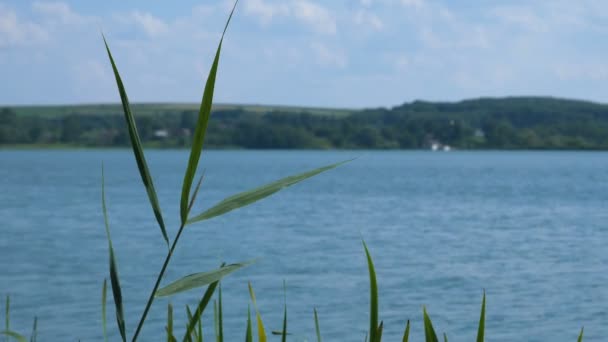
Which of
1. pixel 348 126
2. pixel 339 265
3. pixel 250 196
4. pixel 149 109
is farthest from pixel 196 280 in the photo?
pixel 149 109

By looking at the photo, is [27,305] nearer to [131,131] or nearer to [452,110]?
[131,131]

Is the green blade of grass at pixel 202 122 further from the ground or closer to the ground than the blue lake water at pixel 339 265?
further from the ground

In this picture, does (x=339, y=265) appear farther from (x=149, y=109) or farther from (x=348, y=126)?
(x=149, y=109)

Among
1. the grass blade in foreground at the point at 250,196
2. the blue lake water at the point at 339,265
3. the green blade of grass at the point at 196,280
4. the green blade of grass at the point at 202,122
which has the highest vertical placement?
the green blade of grass at the point at 202,122

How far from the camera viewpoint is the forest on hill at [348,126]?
11688 centimetres

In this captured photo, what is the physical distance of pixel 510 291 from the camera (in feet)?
53.2

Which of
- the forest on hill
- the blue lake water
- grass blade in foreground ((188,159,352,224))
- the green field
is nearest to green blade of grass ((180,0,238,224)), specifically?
grass blade in foreground ((188,159,352,224))

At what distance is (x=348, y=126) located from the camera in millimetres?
119188

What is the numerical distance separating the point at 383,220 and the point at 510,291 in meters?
16.0

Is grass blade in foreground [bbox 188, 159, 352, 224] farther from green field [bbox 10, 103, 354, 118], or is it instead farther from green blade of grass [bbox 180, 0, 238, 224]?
green field [bbox 10, 103, 354, 118]

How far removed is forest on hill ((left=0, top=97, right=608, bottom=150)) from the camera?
383ft

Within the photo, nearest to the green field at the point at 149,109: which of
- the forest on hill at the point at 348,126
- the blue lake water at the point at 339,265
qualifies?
the forest on hill at the point at 348,126

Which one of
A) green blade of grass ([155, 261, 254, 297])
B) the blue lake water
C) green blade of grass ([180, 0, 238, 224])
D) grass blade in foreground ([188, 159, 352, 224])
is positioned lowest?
the blue lake water

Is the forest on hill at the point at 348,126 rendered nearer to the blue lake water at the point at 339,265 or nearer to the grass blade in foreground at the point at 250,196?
the blue lake water at the point at 339,265
